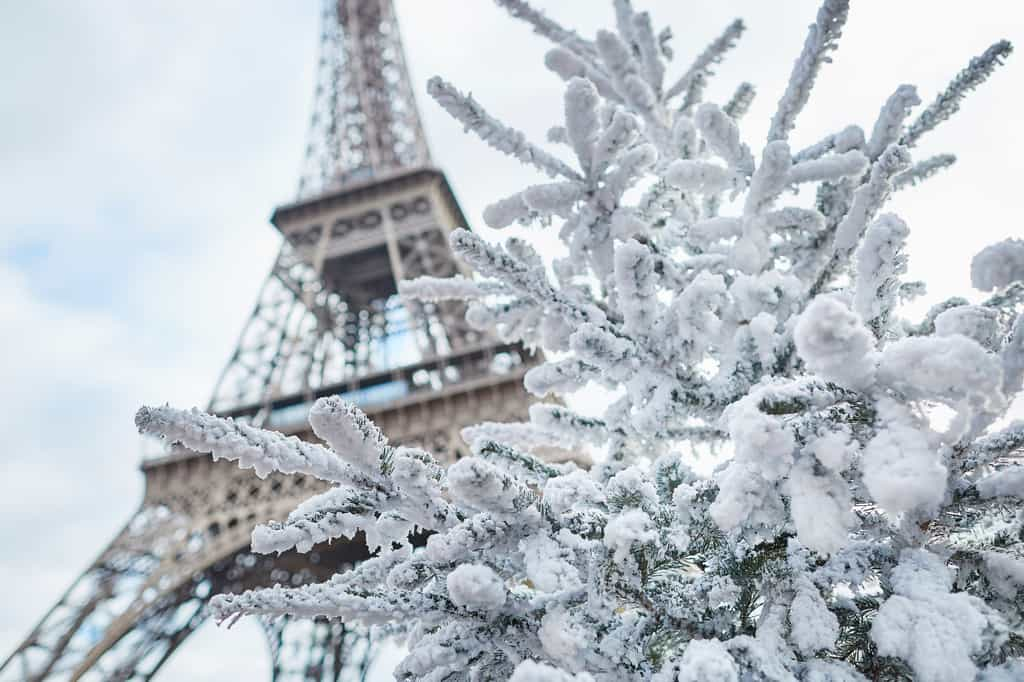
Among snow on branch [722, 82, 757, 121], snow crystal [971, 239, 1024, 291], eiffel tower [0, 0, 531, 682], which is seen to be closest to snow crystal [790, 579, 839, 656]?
snow crystal [971, 239, 1024, 291]

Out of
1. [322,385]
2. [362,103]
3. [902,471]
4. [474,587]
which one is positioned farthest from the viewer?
[362,103]

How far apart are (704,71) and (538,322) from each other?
53.6 inches

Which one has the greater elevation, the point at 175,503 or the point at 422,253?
the point at 422,253

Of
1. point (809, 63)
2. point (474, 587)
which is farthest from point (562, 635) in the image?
point (809, 63)

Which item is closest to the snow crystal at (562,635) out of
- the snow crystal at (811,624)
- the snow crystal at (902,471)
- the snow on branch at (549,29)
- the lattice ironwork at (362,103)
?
the snow crystal at (811,624)

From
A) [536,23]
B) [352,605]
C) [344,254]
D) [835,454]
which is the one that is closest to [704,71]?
[536,23]

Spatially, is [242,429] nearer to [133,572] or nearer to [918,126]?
[918,126]

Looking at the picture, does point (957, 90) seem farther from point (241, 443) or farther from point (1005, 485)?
point (241, 443)

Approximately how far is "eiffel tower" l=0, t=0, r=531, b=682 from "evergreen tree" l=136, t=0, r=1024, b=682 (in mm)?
7204

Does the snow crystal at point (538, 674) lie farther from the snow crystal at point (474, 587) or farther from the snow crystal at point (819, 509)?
the snow crystal at point (819, 509)

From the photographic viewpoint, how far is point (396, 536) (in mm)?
1266

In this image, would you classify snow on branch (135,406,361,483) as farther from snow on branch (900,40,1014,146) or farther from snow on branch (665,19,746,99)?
snow on branch (665,19,746,99)

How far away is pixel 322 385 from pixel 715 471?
472 inches

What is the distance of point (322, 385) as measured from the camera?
12.8 m
